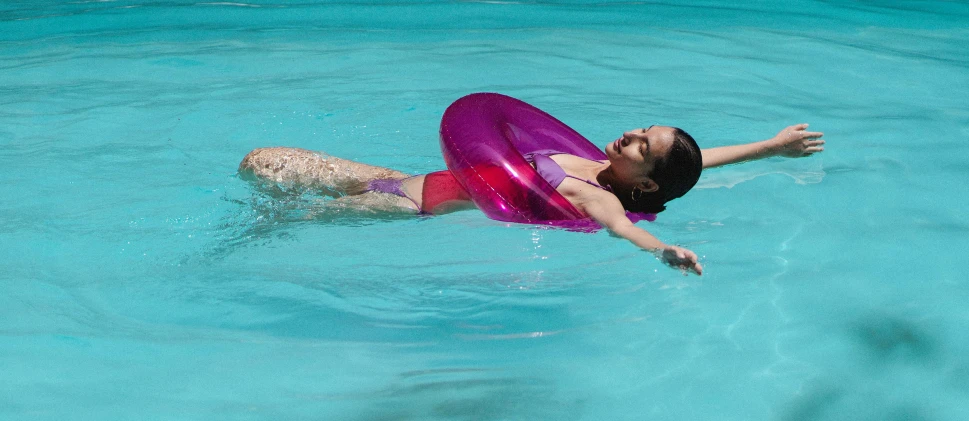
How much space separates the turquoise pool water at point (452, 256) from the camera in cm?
312

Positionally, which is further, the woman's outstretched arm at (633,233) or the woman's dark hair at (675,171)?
the woman's dark hair at (675,171)

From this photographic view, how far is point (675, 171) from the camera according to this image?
3.69 metres

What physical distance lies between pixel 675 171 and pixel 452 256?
103cm

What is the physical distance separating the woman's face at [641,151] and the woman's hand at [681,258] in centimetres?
72

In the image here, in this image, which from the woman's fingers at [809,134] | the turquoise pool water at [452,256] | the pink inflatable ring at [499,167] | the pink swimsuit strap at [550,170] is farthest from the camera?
the woman's fingers at [809,134]

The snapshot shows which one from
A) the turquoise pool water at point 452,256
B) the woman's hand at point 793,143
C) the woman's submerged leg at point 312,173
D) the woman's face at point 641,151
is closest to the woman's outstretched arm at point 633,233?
the woman's face at point 641,151

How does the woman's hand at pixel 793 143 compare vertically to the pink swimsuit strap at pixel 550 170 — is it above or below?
above

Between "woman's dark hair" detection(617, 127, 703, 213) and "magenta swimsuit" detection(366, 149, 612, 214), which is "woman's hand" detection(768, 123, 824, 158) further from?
"magenta swimsuit" detection(366, 149, 612, 214)

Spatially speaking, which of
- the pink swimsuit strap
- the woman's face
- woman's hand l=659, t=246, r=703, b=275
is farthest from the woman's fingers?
woman's hand l=659, t=246, r=703, b=275

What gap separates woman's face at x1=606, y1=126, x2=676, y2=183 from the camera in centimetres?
366

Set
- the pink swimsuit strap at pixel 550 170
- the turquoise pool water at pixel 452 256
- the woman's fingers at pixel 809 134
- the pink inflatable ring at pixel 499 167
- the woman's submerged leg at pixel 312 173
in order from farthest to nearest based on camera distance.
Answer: the woman's submerged leg at pixel 312 173 < the woman's fingers at pixel 809 134 < the pink swimsuit strap at pixel 550 170 < the pink inflatable ring at pixel 499 167 < the turquoise pool water at pixel 452 256

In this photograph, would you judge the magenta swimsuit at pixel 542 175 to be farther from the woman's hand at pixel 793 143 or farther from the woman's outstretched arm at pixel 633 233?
the woman's hand at pixel 793 143

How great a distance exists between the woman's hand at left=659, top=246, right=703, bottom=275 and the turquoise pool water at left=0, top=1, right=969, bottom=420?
1.46ft

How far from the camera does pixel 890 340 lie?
3449 millimetres
